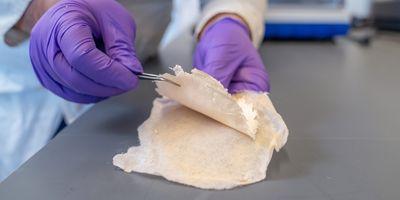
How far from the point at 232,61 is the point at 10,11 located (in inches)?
14.2

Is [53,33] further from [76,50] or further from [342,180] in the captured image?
[342,180]

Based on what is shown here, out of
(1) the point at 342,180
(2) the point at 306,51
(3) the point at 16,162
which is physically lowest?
(3) the point at 16,162

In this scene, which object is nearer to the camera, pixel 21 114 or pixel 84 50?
pixel 84 50

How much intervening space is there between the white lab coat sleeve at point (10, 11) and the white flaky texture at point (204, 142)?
0.27m

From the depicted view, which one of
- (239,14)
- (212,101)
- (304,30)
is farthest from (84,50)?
(304,30)

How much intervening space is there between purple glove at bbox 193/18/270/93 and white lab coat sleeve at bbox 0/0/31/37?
0.98ft

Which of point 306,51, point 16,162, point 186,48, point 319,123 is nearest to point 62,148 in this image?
point 16,162

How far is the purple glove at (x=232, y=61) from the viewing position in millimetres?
553

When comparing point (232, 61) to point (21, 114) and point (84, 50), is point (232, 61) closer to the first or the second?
point (84, 50)

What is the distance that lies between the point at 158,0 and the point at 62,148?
64 cm

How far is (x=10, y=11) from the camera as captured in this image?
0.54 m

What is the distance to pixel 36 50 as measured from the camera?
1.53 feet

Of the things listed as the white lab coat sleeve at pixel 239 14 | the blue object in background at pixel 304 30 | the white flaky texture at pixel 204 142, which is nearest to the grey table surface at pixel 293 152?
the white flaky texture at pixel 204 142

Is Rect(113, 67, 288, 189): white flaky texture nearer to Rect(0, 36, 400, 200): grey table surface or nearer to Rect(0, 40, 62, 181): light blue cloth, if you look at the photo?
Rect(0, 36, 400, 200): grey table surface
